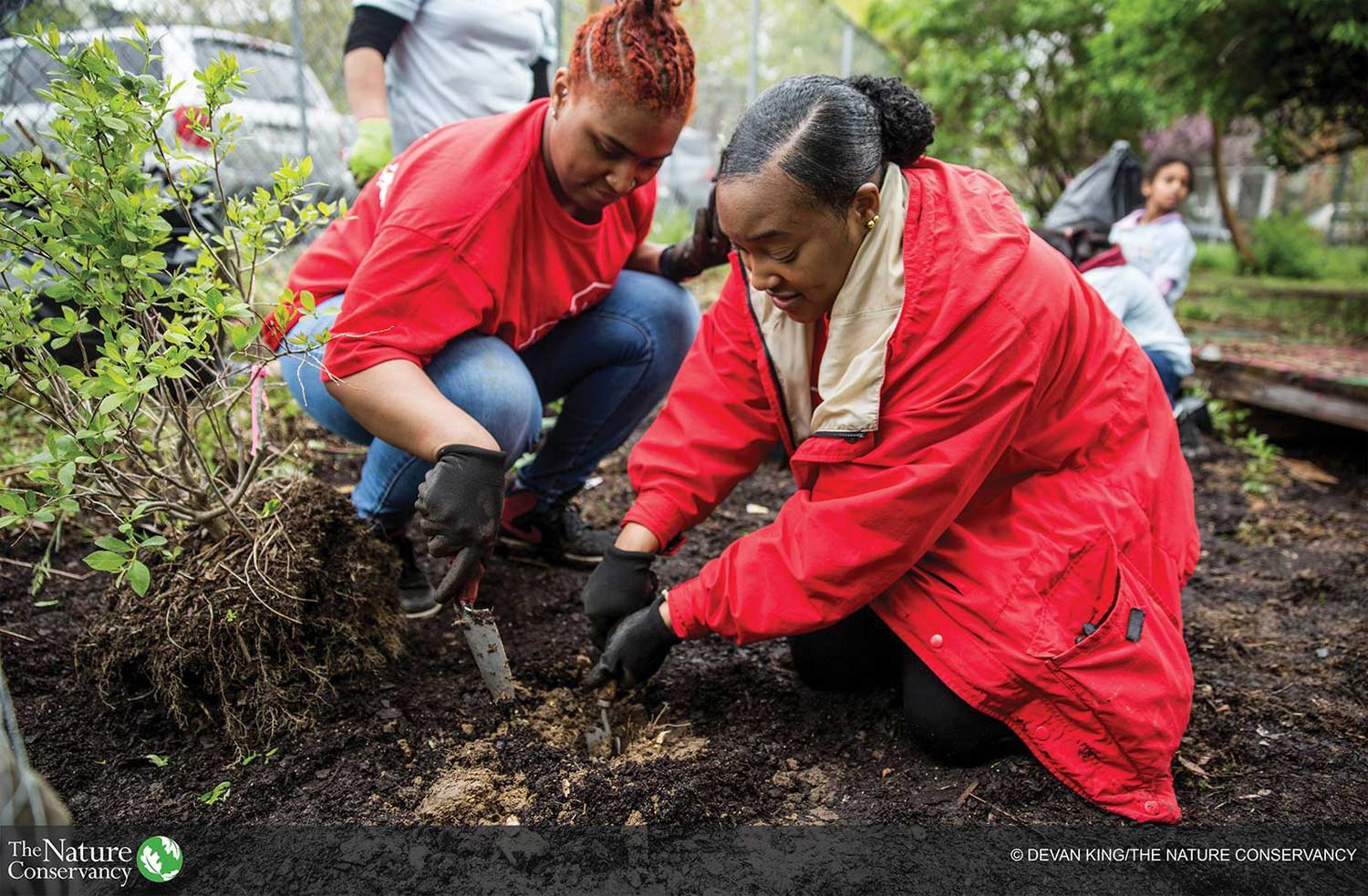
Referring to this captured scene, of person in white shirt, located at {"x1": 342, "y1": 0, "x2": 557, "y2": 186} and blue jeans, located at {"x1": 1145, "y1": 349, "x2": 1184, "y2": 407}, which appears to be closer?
person in white shirt, located at {"x1": 342, "y1": 0, "x2": 557, "y2": 186}

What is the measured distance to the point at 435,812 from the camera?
4.88ft

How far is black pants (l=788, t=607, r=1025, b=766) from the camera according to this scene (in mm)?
1642

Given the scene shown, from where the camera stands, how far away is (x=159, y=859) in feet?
4.48

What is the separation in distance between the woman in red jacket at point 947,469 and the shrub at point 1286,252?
36.3 feet

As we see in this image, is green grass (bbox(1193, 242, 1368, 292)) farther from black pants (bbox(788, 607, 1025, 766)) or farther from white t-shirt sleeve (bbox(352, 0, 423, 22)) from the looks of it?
white t-shirt sleeve (bbox(352, 0, 423, 22))

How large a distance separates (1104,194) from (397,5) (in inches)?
160

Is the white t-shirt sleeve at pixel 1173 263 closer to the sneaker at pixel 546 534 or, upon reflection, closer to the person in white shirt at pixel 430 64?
the person in white shirt at pixel 430 64

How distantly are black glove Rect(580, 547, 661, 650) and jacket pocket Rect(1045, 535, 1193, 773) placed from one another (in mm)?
768

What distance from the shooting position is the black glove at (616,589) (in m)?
1.77

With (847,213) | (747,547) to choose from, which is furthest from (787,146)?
(747,547)

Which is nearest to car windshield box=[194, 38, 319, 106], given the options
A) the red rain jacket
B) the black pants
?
the red rain jacket

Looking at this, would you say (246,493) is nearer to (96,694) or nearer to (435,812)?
(96,694)

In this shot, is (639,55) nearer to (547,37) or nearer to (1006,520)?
(1006,520)

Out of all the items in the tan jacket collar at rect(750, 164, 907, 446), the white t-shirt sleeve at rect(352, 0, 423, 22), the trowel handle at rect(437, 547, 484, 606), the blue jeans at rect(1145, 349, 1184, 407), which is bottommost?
the blue jeans at rect(1145, 349, 1184, 407)
